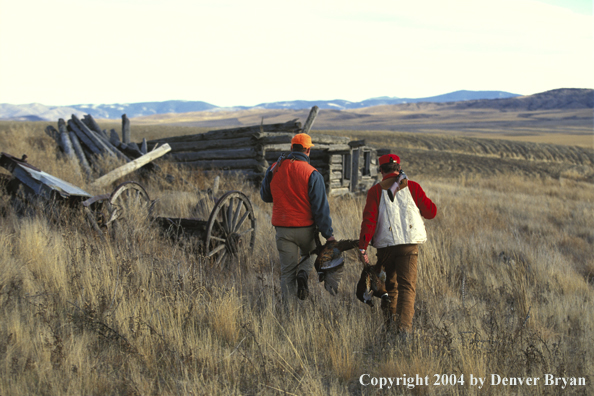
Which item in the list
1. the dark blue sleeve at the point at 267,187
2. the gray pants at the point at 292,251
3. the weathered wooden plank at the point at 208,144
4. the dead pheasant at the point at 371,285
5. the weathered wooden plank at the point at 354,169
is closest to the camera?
the dead pheasant at the point at 371,285

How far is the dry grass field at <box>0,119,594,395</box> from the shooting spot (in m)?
2.86

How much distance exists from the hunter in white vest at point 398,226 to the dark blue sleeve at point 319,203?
426 mm

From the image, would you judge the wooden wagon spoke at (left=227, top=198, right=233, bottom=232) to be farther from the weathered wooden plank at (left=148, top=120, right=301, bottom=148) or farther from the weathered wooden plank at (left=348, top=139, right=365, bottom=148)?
the weathered wooden plank at (left=348, top=139, right=365, bottom=148)

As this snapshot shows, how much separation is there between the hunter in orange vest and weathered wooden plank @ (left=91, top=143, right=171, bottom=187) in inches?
253

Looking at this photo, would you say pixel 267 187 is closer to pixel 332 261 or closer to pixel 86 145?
pixel 332 261

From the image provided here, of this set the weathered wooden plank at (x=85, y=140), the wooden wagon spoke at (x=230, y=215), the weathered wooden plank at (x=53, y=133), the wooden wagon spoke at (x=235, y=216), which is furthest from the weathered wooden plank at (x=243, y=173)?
the wooden wagon spoke at (x=230, y=215)

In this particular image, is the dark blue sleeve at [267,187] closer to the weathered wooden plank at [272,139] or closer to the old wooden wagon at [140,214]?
the old wooden wagon at [140,214]

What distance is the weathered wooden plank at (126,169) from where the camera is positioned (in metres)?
9.23

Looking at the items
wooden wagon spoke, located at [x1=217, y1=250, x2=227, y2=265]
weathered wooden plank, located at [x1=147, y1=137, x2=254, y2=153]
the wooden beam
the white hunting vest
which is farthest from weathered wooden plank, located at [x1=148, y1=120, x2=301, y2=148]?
the white hunting vest

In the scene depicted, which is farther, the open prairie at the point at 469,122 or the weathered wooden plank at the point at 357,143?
the open prairie at the point at 469,122

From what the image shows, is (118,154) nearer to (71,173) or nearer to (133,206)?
(71,173)

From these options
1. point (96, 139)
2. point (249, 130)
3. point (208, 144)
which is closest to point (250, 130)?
point (249, 130)

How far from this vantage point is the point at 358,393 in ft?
9.80

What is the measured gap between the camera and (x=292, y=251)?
4.07 metres
